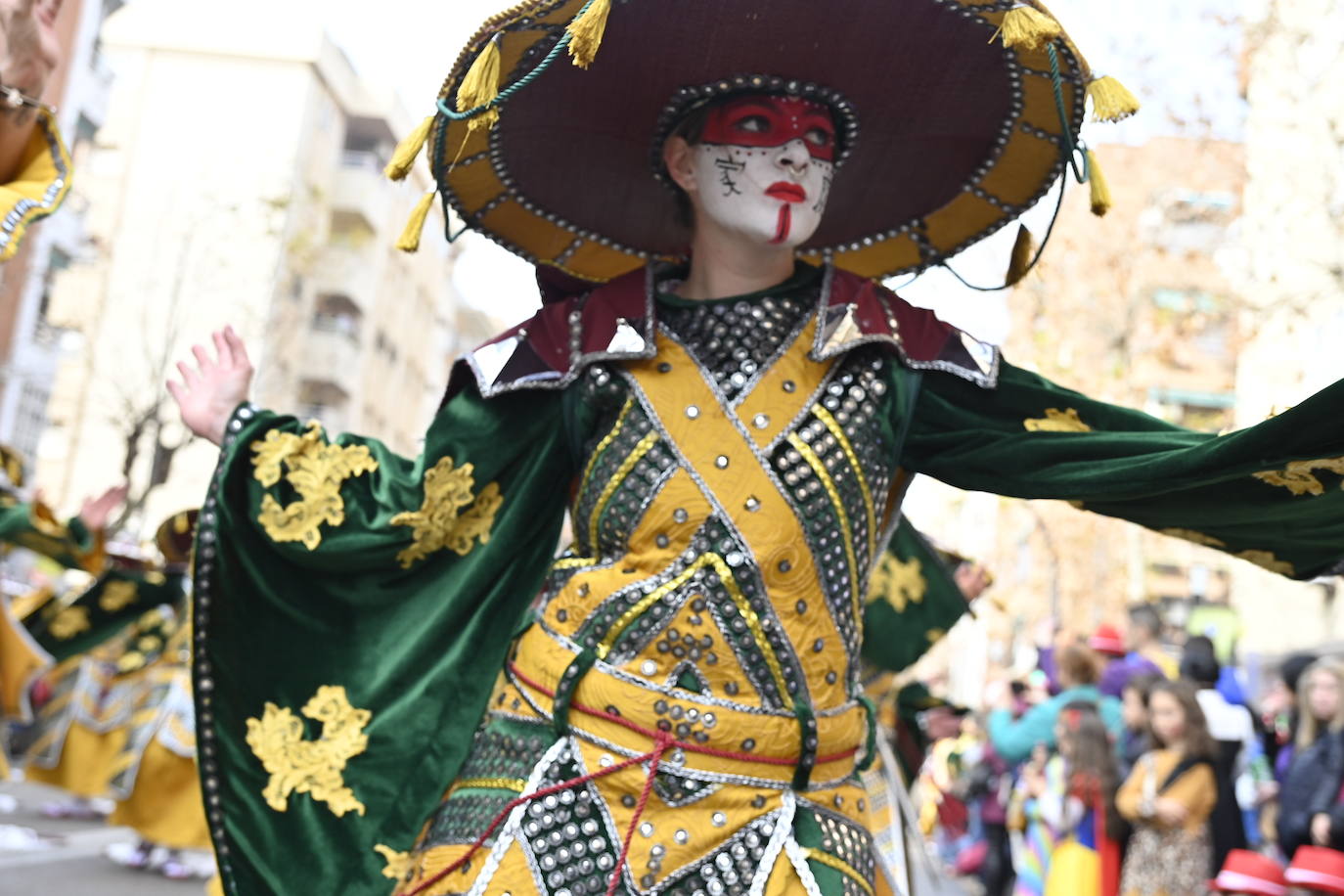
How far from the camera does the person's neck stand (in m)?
3.55

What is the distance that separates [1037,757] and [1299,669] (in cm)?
172

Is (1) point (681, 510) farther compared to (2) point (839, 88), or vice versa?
(2) point (839, 88)

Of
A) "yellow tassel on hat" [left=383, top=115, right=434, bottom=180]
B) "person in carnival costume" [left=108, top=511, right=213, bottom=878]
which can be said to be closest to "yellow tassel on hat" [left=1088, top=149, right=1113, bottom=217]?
"yellow tassel on hat" [left=383, top=115, right=434, bottom=180]

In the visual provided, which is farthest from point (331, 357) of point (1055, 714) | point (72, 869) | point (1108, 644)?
point (1055, 714)

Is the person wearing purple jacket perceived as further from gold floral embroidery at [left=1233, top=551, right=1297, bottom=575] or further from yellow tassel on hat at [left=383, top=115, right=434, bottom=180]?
yellow tassel on hat at [left=383, top=115, right=434, bottom=180]

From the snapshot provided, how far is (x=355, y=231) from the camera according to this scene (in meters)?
40.4

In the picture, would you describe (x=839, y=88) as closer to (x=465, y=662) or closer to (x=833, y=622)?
(x=833, y=622)

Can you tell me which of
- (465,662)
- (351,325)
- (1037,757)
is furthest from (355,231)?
(465,662)

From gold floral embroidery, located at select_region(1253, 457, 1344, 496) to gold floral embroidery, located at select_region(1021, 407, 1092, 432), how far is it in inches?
15.5

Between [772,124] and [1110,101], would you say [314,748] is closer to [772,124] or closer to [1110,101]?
[772,124]

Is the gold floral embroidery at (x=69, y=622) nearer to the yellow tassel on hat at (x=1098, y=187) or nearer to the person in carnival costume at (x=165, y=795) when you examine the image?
the person in carnival costume at (x=165, y=795)

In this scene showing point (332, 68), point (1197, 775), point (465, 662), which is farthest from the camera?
point (332, 68)

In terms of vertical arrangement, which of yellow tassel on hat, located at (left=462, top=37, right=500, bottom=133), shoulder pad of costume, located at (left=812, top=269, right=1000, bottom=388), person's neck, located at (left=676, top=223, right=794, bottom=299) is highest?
yellow tassel on hat, located at (left=462, top=37, right=500, bottom=133)

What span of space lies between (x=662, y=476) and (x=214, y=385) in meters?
1.13
